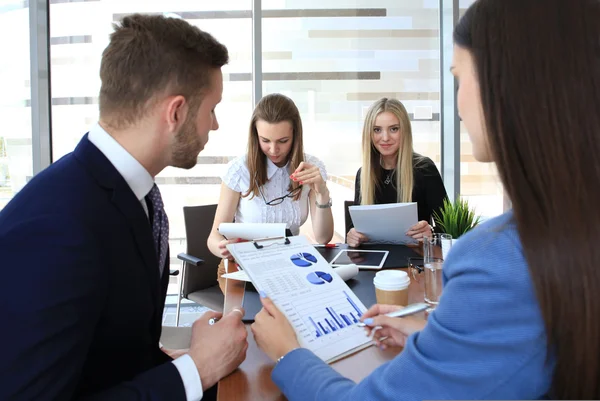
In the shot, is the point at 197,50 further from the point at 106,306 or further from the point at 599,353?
the point at 599,353

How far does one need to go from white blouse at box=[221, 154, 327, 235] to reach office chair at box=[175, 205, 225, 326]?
1.33 feet

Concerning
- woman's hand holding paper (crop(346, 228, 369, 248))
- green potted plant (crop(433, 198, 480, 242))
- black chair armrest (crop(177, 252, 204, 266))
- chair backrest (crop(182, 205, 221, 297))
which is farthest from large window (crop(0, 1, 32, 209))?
green potted plant (crop(433, 198, 480, 242))

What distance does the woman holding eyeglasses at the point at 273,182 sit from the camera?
2585 millimetres

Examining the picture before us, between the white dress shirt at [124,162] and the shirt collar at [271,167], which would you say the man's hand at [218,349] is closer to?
the white dress shirt at [124,162]

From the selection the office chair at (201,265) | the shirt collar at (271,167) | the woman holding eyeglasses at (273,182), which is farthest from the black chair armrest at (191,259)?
the shirt collar at (271,167)

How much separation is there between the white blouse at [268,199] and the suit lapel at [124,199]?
1.58 m

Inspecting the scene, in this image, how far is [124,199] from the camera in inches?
40.9

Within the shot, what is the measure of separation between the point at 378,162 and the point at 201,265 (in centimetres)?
125

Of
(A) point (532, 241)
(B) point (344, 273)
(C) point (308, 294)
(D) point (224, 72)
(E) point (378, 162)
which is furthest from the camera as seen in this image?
(D) point (224, 72)

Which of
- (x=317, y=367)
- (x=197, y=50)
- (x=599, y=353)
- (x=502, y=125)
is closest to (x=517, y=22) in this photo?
(x=502, y=125)

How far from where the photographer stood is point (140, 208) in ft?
3.51

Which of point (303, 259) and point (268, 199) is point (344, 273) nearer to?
point (303, 259)

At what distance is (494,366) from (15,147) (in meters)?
3.81

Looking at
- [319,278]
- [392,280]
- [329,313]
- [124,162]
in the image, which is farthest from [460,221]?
[124,162]
